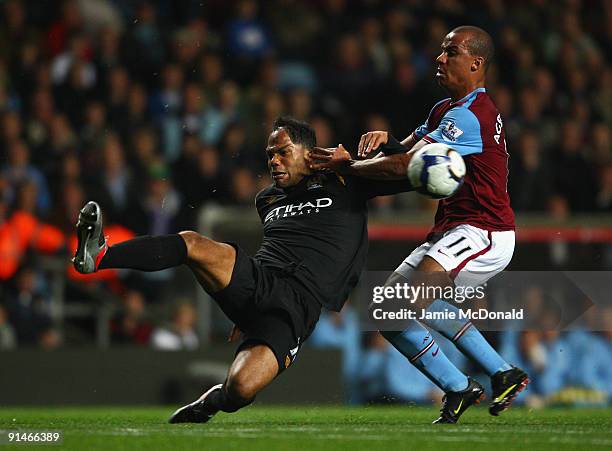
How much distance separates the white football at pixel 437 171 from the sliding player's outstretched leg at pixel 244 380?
123cm

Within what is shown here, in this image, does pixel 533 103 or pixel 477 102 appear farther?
pixel 533 103

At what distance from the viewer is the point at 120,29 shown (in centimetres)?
1409

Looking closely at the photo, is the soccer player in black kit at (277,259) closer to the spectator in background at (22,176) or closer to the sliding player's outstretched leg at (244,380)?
the sliding player's outstretched leg at (244,380)

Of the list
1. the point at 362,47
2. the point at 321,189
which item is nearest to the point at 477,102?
the point at 321,189

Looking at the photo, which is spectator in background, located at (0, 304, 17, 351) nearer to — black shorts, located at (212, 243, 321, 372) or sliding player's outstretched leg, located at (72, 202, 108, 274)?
black shorts, located at (212, 243, 321, 372)

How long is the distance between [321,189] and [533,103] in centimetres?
691

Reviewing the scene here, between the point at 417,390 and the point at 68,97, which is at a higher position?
the point at 68,97

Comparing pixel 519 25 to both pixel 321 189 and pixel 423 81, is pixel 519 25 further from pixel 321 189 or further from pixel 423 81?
pixel 321 189

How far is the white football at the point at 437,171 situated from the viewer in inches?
265

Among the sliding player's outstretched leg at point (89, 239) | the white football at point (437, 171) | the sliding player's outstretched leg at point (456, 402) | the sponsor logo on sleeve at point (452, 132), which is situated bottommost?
the sliding player's outstretched leg at point (456, 402)

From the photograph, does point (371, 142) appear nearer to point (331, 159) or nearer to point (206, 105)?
point (331, 159)

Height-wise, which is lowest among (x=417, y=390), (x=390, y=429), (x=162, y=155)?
(x=417, y=390)

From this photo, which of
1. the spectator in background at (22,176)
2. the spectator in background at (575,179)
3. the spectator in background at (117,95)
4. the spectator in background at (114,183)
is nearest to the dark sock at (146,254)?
the spectator in background at (114,183)

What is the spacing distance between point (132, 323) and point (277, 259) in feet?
16.8
